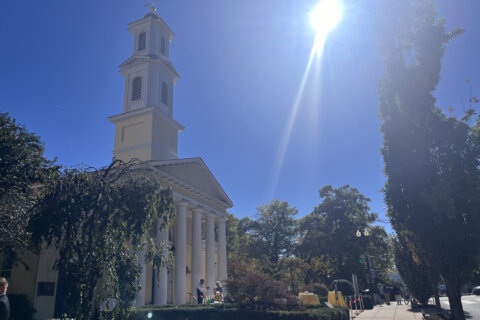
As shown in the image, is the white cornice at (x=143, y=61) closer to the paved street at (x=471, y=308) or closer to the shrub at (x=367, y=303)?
the shrub at (x=367, y=303)

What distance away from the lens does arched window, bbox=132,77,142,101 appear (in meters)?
30.0

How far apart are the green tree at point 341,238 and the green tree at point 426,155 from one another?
29.1 m

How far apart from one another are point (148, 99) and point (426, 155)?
75.0 feet

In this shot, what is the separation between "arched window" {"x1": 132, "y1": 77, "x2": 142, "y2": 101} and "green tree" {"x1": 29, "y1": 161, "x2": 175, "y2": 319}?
22766 millimetres

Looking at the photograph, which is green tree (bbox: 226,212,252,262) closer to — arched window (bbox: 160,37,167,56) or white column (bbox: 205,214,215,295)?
white column (bbox: 205,214,215,295)

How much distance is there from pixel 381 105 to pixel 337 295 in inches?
440

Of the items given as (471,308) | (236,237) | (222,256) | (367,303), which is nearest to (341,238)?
(236,237)

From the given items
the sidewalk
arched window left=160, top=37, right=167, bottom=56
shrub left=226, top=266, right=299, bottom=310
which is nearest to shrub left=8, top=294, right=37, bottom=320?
shrub left=226, top=266, right=299, bottom=310

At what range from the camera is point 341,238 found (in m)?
41.4

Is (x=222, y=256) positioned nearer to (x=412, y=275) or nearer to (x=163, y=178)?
(x=163, y=178)

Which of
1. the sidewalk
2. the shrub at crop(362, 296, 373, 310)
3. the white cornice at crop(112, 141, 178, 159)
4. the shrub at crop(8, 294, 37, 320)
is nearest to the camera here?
the shrub at crop(8, 294, 37, 320)

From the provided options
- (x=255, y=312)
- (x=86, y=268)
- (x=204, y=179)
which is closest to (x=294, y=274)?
(x=204, y=179)

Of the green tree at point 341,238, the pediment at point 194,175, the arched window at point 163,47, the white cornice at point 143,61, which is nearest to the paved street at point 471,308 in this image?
the green tree at point 341,238

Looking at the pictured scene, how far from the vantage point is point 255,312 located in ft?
41.7
